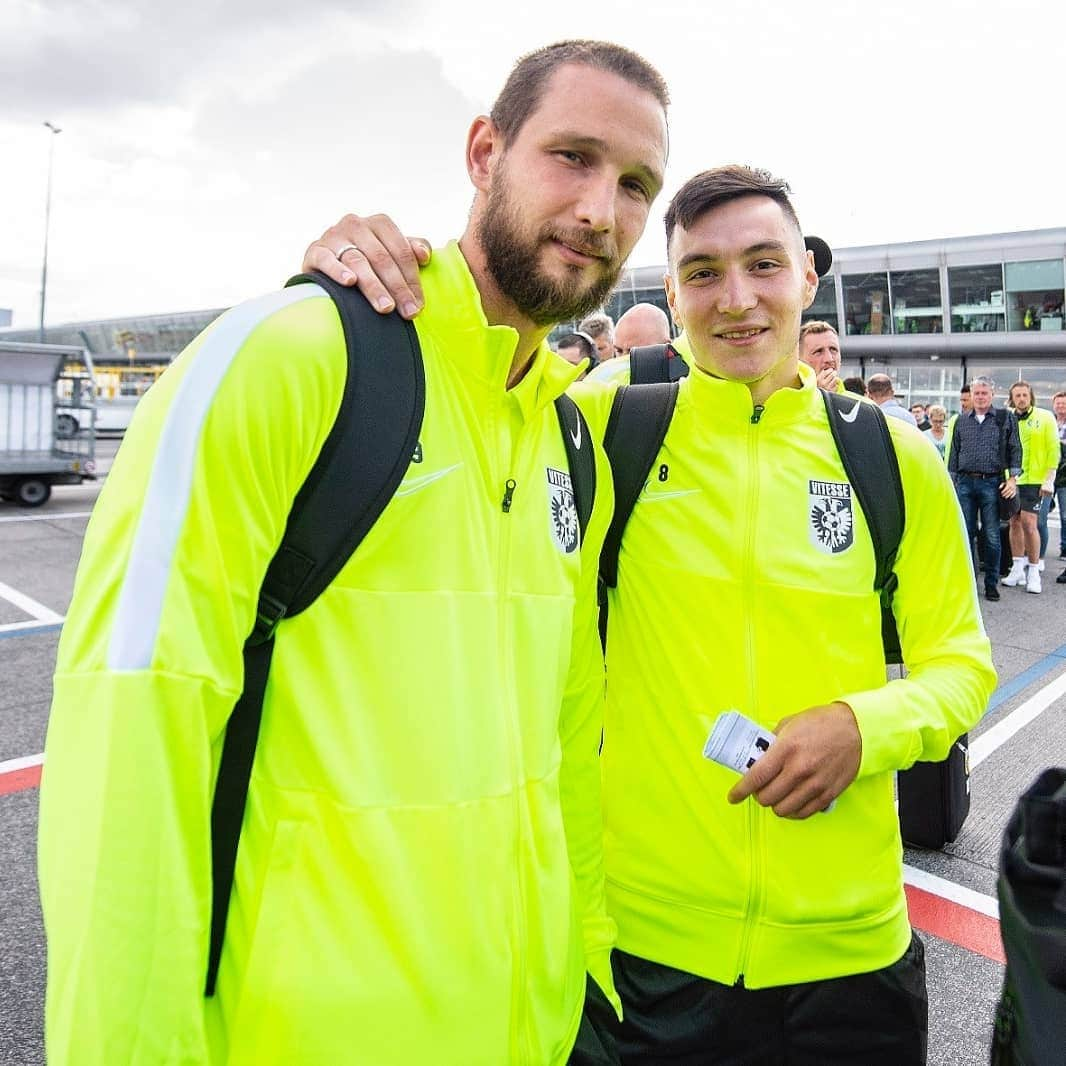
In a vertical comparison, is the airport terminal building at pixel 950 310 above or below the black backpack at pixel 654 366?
above

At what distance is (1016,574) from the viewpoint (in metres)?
9.73

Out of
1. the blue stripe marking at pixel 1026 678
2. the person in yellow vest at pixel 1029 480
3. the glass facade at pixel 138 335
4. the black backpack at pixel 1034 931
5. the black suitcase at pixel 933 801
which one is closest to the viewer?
the black backpack at pixel 1034 931

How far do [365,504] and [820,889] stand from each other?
1.17 m

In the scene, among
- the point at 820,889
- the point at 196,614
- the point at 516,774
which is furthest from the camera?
the point at 820,889

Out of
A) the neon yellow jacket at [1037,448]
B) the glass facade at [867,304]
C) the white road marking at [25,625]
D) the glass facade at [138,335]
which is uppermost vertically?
the glass facade at [138,335]

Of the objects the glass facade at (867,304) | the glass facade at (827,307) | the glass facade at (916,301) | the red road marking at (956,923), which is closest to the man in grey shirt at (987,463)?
the red road marking at (956,923)

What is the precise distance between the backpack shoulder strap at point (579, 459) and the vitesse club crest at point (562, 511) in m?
0.03

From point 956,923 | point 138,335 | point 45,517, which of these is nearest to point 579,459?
point 956,923

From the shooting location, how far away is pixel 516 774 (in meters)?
1.19

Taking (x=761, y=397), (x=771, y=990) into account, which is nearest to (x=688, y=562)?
(x=761, y=397)

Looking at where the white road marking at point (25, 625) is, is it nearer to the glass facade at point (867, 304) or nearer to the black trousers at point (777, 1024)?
the black trousers at point (777, 1024)

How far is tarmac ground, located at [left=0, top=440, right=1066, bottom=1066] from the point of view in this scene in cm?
262

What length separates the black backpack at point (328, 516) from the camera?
101cm

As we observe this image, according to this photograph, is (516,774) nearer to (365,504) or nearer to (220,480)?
(365,504)
